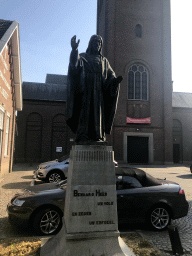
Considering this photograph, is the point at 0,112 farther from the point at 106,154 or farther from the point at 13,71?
the point at 106,154

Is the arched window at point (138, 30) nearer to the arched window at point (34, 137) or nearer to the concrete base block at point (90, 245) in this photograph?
the arched window at point (34, 137)

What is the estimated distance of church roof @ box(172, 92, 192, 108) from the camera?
32250 millimetres

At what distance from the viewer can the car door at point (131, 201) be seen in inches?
205

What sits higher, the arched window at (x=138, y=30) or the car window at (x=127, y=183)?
the arched window at (x=138, y=30)

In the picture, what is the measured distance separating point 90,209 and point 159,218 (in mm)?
2857

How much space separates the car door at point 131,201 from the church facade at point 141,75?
Answer: 63.5 ft

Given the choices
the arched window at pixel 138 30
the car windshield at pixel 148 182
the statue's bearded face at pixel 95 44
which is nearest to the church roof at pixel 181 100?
the arched window at pixel 138 30

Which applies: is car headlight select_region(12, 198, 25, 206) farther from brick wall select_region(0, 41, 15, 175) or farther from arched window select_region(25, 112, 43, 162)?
arched window select_region(25, 112, 43, 162)

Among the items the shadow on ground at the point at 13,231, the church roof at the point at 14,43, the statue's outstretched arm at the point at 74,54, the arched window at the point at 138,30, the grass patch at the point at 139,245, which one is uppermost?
the arched window at the point at 138,30

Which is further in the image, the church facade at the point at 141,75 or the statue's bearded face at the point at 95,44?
the church facade at the point at 141,75

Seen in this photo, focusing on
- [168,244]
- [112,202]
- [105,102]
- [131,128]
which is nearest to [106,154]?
[112,202]

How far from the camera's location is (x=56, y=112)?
2748 centimetres

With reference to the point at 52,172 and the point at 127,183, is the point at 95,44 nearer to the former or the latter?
the point at 127,183

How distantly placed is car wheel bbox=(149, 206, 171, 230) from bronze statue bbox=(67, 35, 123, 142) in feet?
8.99
